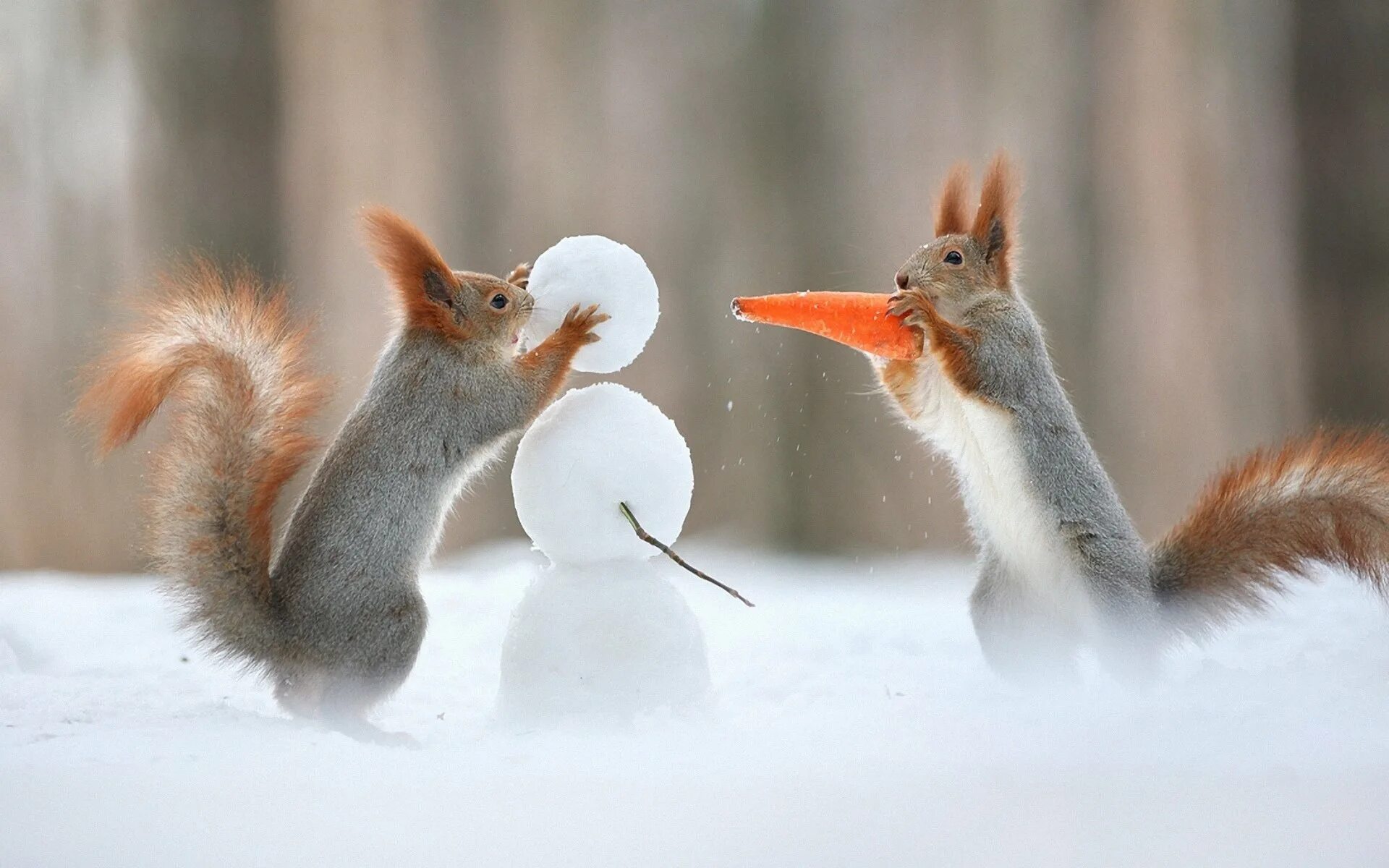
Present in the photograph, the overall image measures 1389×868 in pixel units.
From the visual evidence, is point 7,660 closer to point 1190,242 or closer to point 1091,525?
point 1091,525

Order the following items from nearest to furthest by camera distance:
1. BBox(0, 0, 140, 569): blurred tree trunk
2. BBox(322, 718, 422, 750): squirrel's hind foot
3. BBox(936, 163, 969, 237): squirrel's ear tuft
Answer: BBox(322, 718, 422, 750): squirrel's hind foot < BBox(936, 163, 969, 237): squirrel's ear tuft < BBox(0, 0, 140, 569): blurred tree trunk

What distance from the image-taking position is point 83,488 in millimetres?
2295

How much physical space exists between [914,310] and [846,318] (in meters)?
0.08

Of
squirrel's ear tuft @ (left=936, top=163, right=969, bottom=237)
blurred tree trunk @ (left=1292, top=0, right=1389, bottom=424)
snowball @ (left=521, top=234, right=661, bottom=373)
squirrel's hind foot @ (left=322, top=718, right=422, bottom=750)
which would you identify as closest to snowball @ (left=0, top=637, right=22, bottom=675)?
squirrel's hind foot @ (left=322, top=718, right=422, bottom=750)

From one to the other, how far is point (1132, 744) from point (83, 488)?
7.40ft

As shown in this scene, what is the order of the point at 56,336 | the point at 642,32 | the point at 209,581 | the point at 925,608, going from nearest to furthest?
the point at 209,581 → the point at 925,608 → the point at 56,336 → the point at 642,32

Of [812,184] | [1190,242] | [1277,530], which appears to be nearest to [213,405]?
[1277,530]

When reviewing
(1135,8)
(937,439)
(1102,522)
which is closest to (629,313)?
(937,439)

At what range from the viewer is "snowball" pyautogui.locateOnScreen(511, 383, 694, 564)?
109 cm

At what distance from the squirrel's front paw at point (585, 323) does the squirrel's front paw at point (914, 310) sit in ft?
1.09

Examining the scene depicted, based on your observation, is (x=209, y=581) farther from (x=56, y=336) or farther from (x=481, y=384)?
(x=56, y=336)

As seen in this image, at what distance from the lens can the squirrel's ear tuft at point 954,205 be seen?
1.40m

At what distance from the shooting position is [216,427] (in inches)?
44.1

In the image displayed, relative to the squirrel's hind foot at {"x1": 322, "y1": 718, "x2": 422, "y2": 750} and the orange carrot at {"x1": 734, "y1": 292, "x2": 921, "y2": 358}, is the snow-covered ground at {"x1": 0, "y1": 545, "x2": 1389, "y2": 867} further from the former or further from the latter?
the orange carrot at {"x1": 734, "y1": 292, "x2": 921, "y2": 358}
